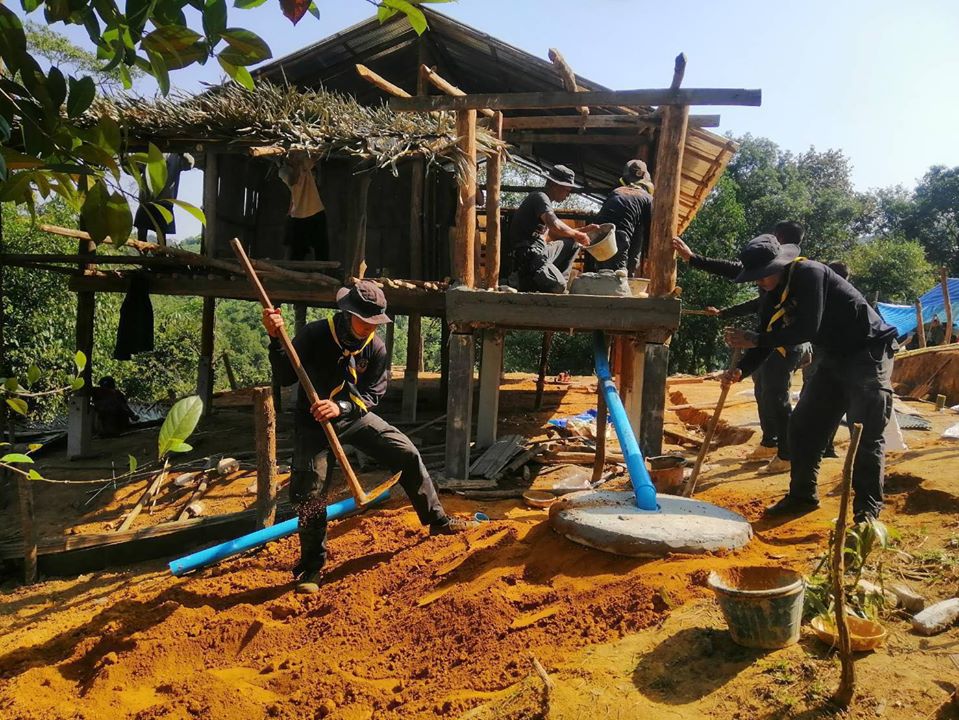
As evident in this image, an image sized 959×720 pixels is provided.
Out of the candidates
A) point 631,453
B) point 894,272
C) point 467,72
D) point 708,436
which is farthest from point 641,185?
point 894,272

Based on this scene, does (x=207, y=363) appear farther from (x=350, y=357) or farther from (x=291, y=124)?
(x=350, y=357)

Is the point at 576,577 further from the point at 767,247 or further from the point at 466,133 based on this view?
the point at 466,133

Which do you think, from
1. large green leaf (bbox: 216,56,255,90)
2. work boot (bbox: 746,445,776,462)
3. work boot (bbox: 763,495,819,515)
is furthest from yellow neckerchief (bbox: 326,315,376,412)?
work boot (bbox: 746,445,776,462)

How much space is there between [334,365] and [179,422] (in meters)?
3.53

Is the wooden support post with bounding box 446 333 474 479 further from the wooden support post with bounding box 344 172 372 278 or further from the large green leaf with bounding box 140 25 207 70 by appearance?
the large green leaf with bounding box 140 25 207 70

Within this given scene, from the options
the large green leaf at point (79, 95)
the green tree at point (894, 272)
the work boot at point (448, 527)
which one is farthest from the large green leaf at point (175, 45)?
the green tree at point (894, 272)

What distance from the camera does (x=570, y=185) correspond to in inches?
286

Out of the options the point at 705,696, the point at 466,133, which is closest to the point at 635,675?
the point at 705,696

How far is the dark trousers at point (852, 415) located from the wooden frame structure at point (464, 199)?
1.38 metres

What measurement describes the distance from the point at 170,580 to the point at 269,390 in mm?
1709

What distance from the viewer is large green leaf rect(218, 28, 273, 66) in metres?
1.43

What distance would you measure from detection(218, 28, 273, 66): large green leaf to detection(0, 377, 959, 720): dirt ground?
272 cm

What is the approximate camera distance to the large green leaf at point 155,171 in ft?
4.60

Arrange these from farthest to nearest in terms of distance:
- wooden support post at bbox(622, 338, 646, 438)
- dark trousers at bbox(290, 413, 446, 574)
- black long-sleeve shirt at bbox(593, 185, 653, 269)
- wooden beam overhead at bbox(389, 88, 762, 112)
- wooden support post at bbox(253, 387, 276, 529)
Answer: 1. wooden support post at bbox(622, 338, 646, 438)
2. black long-sleeve shirt at bbox(593, 185, 653, 269)
3. wooden support post at bbox(253, 387, 276, 529)
4. wooden beam overhead at bbox(389, 88, 762, 112)
5. dark trousers at bbox(290, 413, 446, 574)
